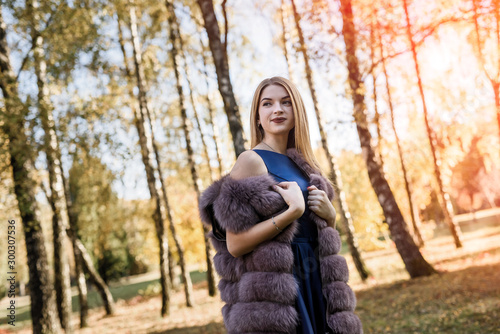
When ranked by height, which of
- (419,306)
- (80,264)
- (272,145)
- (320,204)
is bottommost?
(419,306)

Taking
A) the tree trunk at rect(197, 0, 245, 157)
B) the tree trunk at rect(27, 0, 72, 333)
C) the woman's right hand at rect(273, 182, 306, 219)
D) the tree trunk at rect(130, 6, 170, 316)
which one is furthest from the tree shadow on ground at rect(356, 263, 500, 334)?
the tree trunk at rect(27, 0, 72, 333)

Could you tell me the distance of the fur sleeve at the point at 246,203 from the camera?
2.18 m

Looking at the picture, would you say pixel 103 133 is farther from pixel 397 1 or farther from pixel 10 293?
pixel 397 1

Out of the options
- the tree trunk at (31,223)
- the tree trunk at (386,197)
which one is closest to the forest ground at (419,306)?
the tree trunk at (386,197)

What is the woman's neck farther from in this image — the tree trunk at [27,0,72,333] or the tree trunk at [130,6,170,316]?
Result: the tree trunk at [130,6,170,316]

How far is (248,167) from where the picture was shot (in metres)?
2.35

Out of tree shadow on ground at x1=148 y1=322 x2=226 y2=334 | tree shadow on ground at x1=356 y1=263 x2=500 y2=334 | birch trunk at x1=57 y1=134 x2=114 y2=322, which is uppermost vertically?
birch trunk at x1=57 y1=134 x2=114 y2=322

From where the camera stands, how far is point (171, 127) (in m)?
19.4

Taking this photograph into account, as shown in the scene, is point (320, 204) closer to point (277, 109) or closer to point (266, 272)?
point (266, 272)

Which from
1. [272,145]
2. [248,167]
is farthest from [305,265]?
[272,145]

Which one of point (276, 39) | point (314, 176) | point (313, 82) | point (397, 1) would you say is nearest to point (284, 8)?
point (276, 39)

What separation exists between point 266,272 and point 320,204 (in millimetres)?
495

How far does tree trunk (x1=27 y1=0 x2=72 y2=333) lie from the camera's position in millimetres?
8688

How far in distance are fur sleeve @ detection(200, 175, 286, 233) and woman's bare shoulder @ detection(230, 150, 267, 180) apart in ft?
0.26
